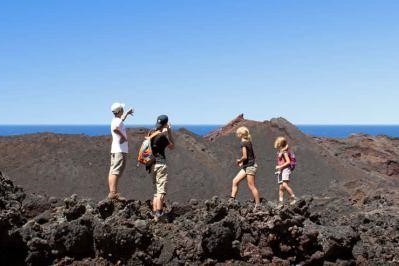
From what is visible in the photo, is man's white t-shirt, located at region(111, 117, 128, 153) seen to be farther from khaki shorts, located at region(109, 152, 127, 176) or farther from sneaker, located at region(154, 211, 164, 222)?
sneaker, located at region(154, 211, 164, 222)

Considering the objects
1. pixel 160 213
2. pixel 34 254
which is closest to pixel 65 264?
pixel 34 254

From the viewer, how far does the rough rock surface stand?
8.78 m

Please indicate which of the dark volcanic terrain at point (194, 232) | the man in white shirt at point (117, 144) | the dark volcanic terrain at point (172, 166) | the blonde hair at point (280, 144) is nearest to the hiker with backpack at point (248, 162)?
the dark volcanic terrain at point (194, 232)

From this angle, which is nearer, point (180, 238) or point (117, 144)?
point (180, 238)

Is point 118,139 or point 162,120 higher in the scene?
point 162,120

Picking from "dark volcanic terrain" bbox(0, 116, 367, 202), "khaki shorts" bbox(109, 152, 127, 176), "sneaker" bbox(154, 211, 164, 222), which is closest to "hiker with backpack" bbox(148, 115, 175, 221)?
"sneaker" bbox(154, 211, 164, 222)

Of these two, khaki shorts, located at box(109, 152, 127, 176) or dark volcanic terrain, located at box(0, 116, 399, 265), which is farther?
khaki shorts, located at box(109, 152, 127, 176)

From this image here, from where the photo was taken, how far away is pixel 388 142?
1251 inches

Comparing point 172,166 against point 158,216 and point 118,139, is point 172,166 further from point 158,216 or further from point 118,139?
point 158,216

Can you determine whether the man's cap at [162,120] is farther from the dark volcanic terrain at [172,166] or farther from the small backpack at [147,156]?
the dark volcanic terrain at [172,166]

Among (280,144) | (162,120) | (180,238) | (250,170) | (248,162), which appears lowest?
(180,238)

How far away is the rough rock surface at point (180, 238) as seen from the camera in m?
8.78

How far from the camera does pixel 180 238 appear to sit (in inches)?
369

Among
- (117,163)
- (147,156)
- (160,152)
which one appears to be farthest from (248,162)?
(117,163)
